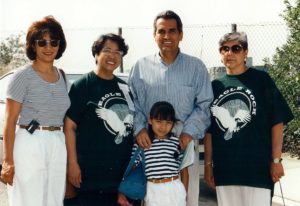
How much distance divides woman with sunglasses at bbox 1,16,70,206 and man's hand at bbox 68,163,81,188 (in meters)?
0.13

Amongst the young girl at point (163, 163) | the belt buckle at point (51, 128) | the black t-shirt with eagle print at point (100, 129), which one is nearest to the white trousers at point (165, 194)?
the young girl at point (163, 163)

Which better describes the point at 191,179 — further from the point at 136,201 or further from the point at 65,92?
the point at 65,92

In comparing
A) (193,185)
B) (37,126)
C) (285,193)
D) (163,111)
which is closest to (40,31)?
(37,126)

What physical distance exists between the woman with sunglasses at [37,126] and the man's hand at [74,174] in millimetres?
126

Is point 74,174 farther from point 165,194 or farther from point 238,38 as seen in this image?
point 238,38

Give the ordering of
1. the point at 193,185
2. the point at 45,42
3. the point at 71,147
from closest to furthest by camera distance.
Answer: the point at 45,42 < the point at 71,147 < the point at 193,185

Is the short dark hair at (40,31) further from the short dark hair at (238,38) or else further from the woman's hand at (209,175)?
the woman's hand at (209,175)

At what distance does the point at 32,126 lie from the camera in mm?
3207

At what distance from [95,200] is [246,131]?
1.33 meters

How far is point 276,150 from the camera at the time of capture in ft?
11.5

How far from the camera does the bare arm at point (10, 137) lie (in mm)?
3109

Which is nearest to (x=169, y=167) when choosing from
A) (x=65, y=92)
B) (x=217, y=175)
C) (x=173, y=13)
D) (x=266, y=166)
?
(x=217, y=175)

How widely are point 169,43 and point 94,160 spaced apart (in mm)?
1094

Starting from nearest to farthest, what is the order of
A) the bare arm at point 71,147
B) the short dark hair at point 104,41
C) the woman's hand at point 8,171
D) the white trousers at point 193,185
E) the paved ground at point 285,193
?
the woman's hand at point 8,171, the bare arm at point 71,147, the short dark hair at point 104,41, the white trousers at point 193,185, the paved ground at point 285,193
